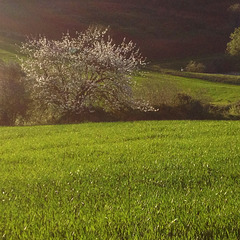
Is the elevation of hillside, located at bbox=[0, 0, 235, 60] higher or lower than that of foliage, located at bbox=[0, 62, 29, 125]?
higher

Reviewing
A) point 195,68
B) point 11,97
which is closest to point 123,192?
point 11,97

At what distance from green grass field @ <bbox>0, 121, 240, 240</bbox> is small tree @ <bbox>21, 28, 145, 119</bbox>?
17.1 m

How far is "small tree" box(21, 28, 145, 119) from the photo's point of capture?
1073 inches

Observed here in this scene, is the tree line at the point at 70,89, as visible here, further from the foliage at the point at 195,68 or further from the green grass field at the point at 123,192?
the foliage at the point at 195,68

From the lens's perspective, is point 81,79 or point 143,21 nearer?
point 81,79

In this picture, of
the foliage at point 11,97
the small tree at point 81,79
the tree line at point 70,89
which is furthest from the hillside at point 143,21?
the small tree at point 81,79

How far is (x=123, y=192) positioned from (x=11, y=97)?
947 inches

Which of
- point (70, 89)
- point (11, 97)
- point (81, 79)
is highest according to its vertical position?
point (81, 79)

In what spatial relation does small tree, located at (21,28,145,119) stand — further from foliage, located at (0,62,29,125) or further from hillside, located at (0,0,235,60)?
hillside, located at (0,0,235,60)

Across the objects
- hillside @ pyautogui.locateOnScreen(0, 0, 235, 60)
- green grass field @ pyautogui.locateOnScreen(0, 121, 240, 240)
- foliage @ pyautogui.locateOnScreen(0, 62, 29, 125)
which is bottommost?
foliage @ pyautogui.locateOnScreen(0, 62, 29, 125)

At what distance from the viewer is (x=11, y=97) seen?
27547mm

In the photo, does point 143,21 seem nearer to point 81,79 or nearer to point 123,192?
point 81,79

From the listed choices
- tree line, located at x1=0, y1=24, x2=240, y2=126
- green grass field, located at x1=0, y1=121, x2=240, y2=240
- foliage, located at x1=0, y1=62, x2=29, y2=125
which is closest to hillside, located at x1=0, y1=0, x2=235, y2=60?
foliage, located at x1=0, y1=62, x2=29, y2=125

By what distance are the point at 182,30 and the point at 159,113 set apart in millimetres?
→ 88177
